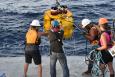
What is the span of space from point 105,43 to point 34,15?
64.7ft

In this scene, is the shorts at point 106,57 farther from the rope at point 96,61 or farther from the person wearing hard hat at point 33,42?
the person wearing hard hat at point 33,42

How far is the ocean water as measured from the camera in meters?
20.3

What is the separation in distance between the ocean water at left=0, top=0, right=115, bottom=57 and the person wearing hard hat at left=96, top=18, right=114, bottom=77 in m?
7.04

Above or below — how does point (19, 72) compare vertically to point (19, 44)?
above

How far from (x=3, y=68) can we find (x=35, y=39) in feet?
6.77

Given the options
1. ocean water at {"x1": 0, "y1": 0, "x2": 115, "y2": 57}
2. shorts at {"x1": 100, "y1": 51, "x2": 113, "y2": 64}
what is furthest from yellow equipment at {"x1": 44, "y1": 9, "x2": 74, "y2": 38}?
ocean water at {"x1": 0, "y1": 0, "x2": 115, "y2": 57}

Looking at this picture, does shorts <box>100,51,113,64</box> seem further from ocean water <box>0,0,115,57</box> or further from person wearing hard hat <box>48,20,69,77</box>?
ocean water <box>0,0,115,57</box>

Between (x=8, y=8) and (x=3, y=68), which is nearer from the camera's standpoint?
(x=3, y=68)

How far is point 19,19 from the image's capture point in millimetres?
27766

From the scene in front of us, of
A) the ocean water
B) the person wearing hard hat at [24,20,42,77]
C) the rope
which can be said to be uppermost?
the person wearing hard hat at [24,20,42,77]

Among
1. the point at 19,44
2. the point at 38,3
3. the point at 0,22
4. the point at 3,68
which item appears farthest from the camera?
the point at 38,3

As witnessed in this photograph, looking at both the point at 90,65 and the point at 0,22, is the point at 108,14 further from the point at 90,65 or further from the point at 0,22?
the point at 90,65

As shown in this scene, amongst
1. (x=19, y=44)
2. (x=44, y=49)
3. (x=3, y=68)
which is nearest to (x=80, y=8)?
(x=19, y=44)

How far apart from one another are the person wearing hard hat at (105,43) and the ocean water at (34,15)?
7044 mm
